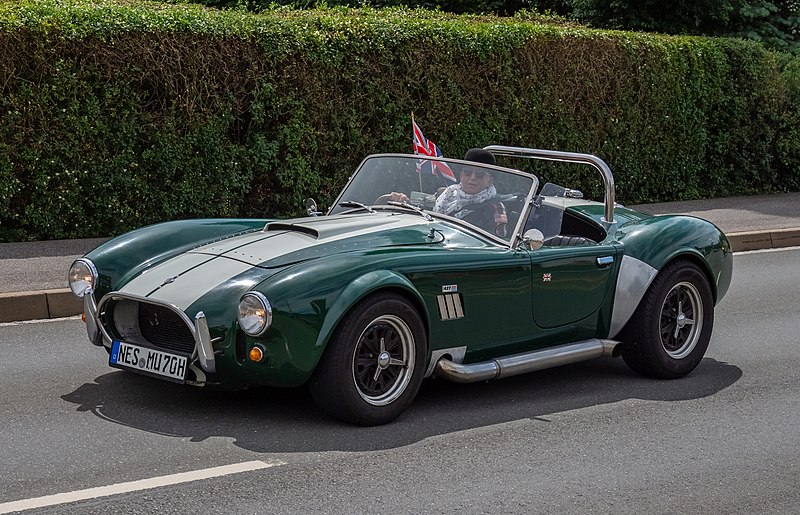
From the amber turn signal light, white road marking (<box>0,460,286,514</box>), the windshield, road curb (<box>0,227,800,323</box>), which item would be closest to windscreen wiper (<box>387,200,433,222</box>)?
the windshield

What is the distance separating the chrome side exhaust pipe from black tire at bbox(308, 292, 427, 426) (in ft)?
0.91

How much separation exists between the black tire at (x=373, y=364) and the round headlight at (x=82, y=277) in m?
1.58

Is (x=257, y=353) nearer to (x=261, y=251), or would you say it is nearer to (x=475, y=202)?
(x=261, y=251)

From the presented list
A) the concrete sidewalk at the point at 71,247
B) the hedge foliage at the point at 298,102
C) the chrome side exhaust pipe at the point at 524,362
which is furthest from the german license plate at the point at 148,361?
the hedge foliage at the point at 298,102

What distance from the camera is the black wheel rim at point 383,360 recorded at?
6.18 metres

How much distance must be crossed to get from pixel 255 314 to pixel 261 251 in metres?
0.77

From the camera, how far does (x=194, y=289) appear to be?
244 inches

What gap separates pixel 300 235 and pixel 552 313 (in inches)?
63.1

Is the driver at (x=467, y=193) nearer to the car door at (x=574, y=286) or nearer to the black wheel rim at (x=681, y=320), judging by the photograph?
the car door at (x=574, y=286)

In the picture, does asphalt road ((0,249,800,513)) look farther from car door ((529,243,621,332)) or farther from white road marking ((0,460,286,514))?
car door ((529,243,621,332))

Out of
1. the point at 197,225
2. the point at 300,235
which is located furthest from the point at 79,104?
the point at 300,235

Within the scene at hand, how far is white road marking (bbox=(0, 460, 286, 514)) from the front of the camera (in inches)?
195

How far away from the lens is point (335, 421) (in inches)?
247

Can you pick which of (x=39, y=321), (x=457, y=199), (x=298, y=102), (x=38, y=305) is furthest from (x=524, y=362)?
(x=298, y=102)
